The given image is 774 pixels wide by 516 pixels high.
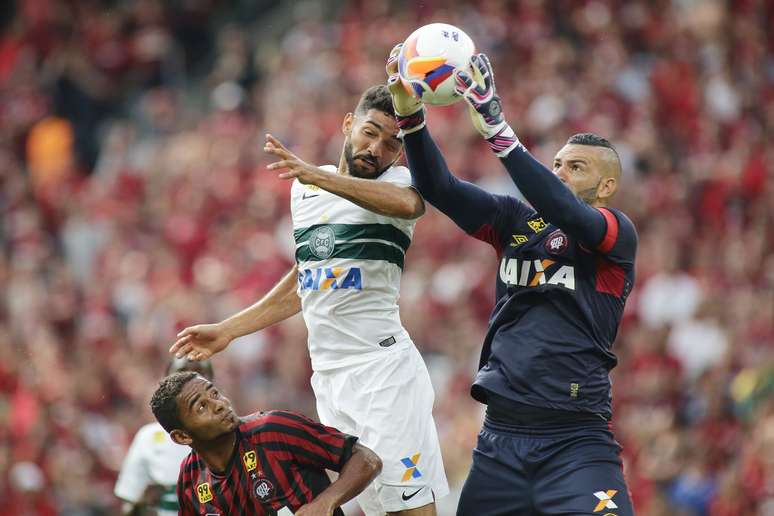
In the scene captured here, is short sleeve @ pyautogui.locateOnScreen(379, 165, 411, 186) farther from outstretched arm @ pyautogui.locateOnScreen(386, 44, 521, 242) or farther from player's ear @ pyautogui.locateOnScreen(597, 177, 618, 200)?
player's ear @ pyautogui.locateOnScreen(597, 177, 618, 200)

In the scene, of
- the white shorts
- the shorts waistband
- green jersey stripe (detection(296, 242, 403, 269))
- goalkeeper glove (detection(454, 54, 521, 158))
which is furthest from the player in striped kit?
goalkeeper glove (detection(454, 54, 521, 158))

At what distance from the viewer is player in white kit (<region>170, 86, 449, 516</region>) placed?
19.7ft

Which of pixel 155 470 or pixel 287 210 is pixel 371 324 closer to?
pixel 155 470

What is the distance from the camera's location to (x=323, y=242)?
611cm

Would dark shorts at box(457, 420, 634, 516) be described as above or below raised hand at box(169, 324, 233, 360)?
below

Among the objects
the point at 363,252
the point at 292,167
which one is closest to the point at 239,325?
the point at 363,252

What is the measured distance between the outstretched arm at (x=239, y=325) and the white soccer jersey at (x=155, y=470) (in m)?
1.10

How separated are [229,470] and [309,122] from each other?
30.4 ft

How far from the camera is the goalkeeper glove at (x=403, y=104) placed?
5727mm

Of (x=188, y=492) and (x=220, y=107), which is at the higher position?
(x=220, y=107)

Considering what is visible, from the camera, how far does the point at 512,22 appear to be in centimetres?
1515

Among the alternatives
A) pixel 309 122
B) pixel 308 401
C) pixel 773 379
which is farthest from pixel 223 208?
pixel 773 379

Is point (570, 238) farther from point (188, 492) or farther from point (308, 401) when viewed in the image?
point (308, 401)

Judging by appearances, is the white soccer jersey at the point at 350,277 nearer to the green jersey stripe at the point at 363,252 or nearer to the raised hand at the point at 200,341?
the green jersey stripe at the point at 363,252
